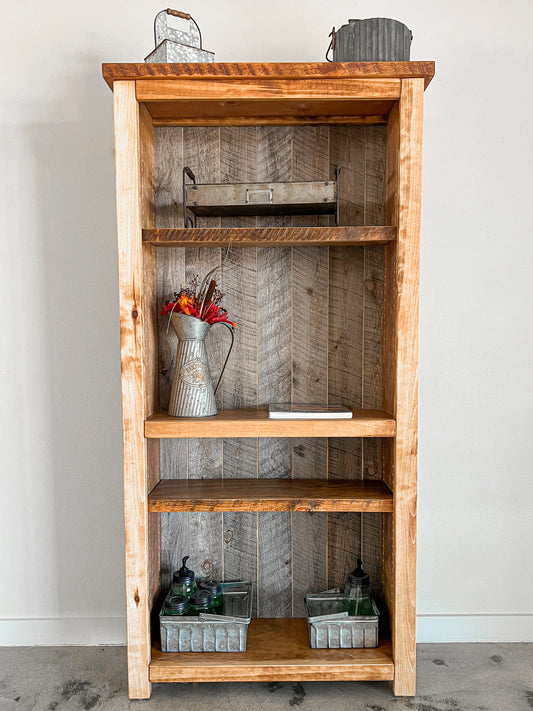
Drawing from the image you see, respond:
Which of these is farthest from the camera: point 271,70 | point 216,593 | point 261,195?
point 216,593

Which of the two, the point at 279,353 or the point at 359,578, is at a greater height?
the point at 279,353

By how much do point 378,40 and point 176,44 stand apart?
60 cm

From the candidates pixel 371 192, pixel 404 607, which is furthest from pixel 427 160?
pixel 404 607

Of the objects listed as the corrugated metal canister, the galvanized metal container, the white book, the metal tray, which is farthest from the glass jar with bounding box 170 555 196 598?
the corrugated metal canister

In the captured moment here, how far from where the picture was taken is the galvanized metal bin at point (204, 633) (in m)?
1.89

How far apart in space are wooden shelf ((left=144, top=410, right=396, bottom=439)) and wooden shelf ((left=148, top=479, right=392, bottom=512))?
8.3 inches

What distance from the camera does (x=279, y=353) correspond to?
2.14m

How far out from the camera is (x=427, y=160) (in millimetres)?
2141

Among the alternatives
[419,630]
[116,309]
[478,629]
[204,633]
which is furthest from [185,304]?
[478,629]

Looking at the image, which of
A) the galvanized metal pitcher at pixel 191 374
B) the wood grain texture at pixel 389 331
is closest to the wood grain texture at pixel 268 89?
the wood grain texture at pixel 389 331

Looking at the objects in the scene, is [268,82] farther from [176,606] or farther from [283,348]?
[176,606]

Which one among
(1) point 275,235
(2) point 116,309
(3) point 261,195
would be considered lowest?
(2) point 116,309

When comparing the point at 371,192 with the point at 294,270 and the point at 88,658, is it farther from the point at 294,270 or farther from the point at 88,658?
the point at 88,658

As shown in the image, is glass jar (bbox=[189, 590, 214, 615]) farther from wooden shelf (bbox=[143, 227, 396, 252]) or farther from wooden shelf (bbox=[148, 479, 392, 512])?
wooden shelf (bbox=[143, 227, 396, 252])
